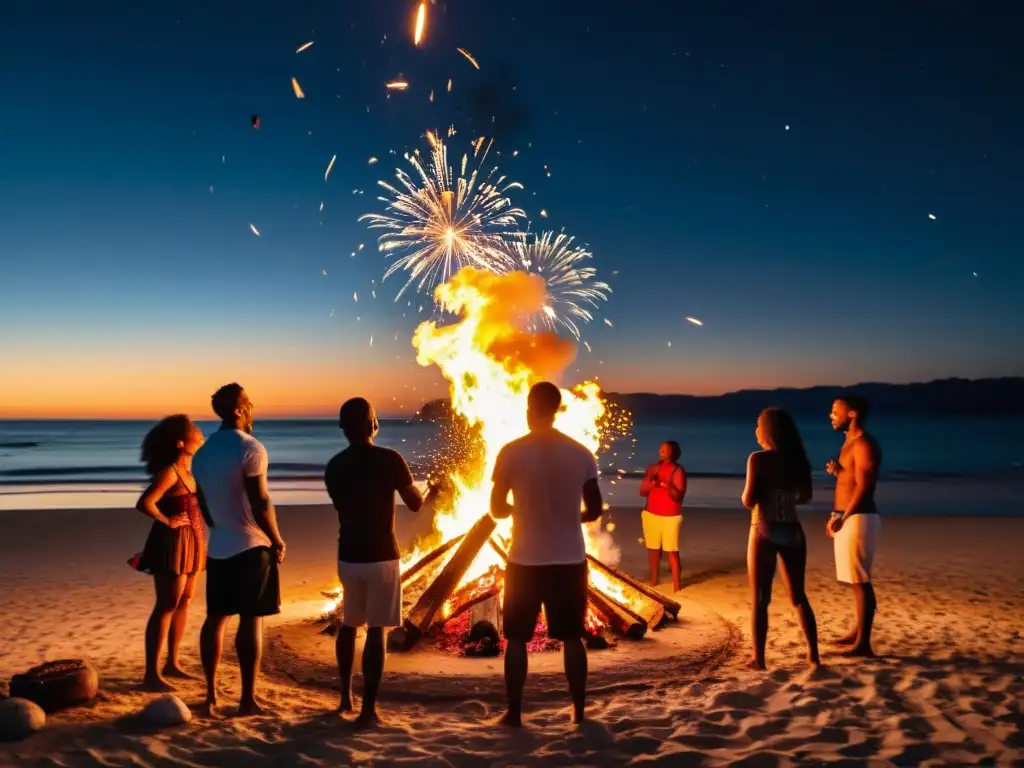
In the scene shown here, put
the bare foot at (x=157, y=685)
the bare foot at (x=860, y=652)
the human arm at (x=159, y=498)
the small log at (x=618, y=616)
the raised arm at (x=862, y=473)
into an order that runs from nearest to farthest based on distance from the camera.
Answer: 1. the human arm at (x=159, y=498)
2. the bare foot at (x=157, y=685)
3. the raised arm at (x=862, y=473)
4. the bare foot at (x=860, y=652)
5. the small log at (x=618, y=616)

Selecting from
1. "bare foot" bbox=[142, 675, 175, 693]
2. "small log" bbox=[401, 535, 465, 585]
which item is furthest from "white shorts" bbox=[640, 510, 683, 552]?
"bare foot" bbox=[142, 675, 175, 693]

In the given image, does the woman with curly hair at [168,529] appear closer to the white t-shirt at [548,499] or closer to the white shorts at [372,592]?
the white shorts at [372,592]

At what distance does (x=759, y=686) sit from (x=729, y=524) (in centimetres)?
1321

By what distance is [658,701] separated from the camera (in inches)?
230

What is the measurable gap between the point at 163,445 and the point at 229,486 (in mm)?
1157

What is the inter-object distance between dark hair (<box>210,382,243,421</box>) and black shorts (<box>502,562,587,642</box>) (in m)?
2.05

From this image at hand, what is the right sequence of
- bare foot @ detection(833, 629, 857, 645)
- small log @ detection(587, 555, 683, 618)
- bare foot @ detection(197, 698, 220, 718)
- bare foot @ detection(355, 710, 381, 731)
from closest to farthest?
bare foot @ detection(355, 710, 381, 731) → bare foot @ detection(197, 698, 220, 718) → bare foot @ detection(833, 629, 857, 645) → small log @ detection(587, 555, 683, 618)

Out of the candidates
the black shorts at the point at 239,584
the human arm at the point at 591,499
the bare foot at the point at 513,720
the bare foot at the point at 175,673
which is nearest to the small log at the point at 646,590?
the bare foot at the point at 513,720

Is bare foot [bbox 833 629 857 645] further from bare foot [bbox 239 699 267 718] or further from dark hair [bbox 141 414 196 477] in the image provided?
dark hair [bbox 141 414 196 477]

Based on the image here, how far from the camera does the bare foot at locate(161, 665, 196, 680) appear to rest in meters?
6.32

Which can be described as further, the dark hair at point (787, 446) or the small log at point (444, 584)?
the small log at point (444, 584)

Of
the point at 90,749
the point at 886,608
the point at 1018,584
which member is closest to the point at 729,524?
the point at 1018,584

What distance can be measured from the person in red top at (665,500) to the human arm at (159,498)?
5.88 metres

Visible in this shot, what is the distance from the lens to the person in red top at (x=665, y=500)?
33.4 feet
